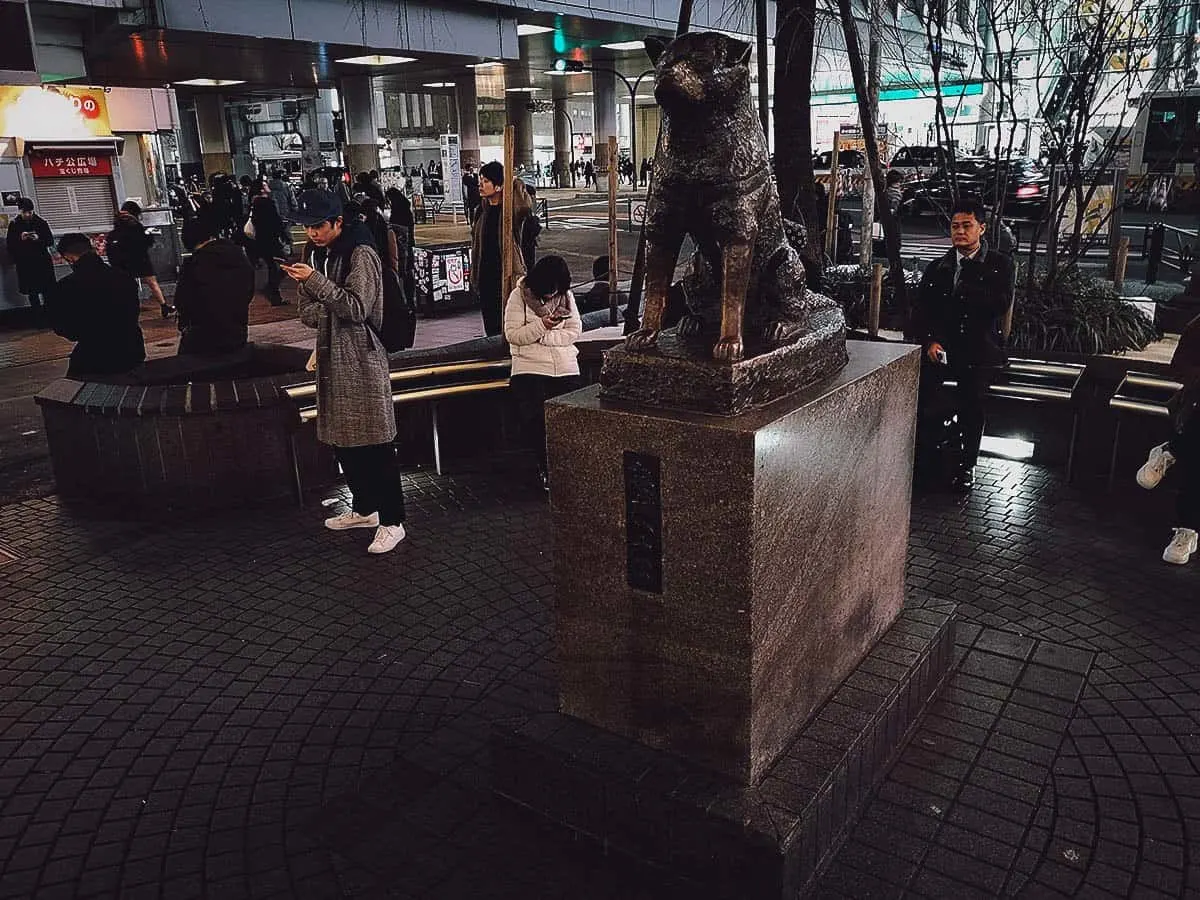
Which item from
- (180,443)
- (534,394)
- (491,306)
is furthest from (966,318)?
(180,443)

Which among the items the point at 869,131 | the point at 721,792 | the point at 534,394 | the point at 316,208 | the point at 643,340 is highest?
the point at 869,131

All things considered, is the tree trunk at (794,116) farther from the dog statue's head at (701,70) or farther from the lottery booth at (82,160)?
the lottery booth at (82,160)

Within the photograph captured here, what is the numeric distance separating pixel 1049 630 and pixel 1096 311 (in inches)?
208

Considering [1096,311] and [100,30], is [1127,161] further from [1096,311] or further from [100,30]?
[100,30]

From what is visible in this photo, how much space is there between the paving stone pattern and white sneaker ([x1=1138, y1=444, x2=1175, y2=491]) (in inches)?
12.9

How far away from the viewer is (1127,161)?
18078 millimetres

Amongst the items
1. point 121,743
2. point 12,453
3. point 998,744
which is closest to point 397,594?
point 121,743

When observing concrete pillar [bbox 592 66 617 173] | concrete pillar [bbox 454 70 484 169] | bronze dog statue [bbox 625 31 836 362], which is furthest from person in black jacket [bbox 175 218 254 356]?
concrete pillar [bbox 592 66 617 173]

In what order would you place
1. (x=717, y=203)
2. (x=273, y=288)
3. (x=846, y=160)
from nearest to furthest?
(x=717, y=203), (x=273, y=288), (x=846, y=160)

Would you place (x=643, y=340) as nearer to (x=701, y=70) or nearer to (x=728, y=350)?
(x=728, y=350)

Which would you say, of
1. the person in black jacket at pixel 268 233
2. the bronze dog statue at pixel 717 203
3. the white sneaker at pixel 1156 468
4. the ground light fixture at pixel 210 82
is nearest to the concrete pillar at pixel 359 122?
the ground light fixture at pixel 210 82

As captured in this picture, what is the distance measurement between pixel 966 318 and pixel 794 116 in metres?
3.37

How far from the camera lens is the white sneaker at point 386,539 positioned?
20.3 feet

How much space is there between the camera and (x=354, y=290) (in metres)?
5.62
